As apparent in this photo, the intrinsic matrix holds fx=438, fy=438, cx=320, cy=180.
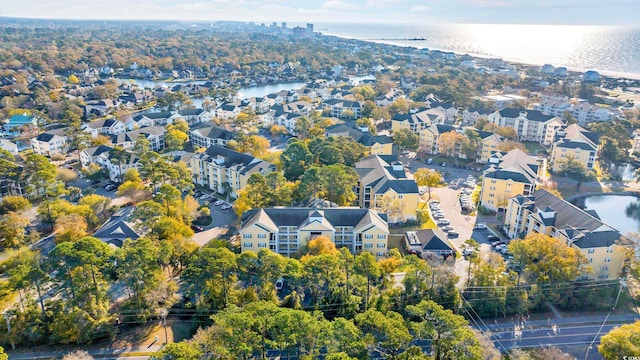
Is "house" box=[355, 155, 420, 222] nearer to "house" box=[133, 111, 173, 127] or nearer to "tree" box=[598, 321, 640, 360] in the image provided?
"tree" box=[598, 321, 640, 360]

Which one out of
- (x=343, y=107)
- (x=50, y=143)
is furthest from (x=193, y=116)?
(x=343, y=107)

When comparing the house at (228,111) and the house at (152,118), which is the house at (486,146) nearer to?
the house at (228,111)

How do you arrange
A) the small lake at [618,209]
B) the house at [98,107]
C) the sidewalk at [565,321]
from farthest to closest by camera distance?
the house at [98,107], the small lake at [618,209], the sidewalk at [565,321]

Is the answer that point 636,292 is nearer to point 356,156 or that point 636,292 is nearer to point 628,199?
point 628,199

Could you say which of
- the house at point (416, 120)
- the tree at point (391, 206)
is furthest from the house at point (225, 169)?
the house at point (416, 120)

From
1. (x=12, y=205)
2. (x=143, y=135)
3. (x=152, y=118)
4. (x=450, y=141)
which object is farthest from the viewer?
(x=152, y=118)

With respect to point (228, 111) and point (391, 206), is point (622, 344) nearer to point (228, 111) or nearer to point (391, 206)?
point (391, 206)

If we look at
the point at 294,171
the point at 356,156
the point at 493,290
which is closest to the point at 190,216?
the point at 294,171
